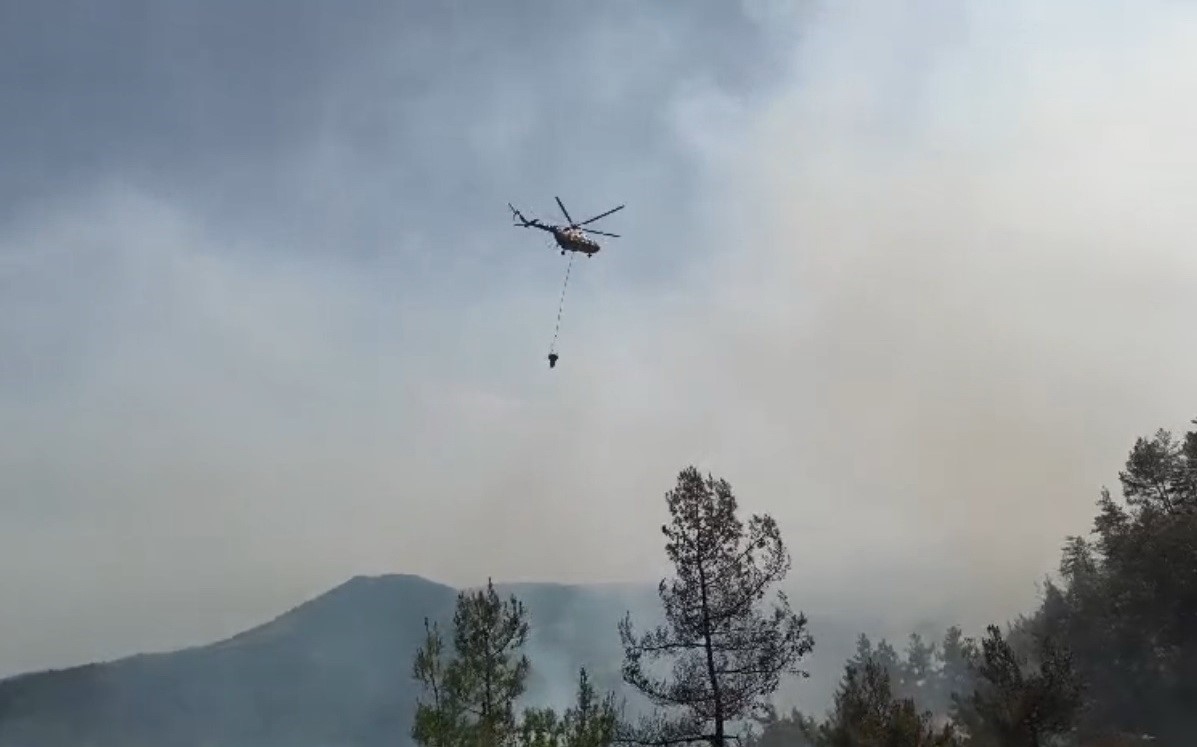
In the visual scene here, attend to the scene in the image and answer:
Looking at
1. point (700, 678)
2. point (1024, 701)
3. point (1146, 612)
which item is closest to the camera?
point (700, 678)

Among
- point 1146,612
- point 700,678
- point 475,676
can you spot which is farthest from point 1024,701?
point 1146,612

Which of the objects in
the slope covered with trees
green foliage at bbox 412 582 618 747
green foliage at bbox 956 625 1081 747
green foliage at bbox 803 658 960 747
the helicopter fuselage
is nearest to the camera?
green foliage at bbox 412 582 618 747

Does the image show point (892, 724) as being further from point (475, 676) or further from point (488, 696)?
point (475, 676)

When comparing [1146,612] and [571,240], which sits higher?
[571,240]

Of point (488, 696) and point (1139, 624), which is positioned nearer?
point (488, 696)

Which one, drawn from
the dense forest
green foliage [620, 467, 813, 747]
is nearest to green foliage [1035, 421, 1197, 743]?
the dense forest

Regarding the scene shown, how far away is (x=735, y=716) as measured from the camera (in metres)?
24.6

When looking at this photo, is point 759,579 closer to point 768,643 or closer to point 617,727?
point 768,643

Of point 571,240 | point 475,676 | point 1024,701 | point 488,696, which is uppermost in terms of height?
point 571,240

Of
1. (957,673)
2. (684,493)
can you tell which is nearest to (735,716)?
(684,493)

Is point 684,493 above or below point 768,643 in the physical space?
above

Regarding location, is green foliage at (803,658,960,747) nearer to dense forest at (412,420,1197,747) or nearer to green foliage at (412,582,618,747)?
dense forest at (412,420,1197,747)

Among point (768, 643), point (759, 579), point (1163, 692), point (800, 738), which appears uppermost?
point (759, 579)

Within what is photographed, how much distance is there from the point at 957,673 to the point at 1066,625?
7535 centimetres
